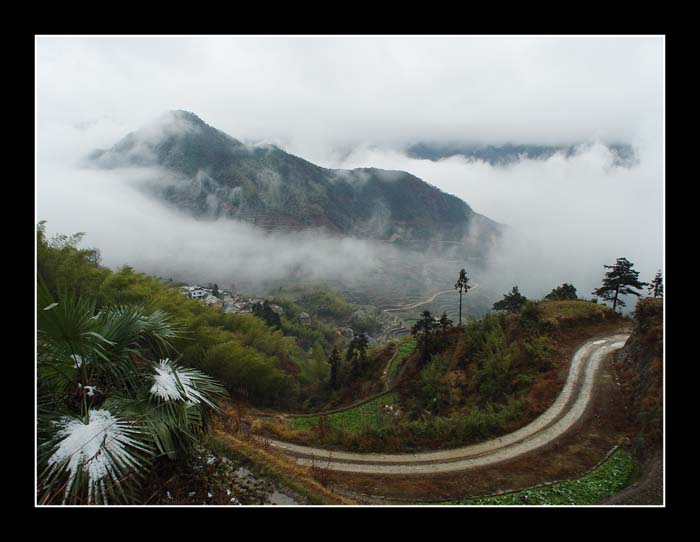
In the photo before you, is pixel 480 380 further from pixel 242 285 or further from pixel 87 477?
pixel 242 285

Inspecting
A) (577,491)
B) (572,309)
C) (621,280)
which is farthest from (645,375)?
(621,280)

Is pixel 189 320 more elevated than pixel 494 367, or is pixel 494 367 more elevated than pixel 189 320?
pixel 189 320

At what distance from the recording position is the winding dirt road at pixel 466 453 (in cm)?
1036

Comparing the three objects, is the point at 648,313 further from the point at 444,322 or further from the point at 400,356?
the point at 400,356

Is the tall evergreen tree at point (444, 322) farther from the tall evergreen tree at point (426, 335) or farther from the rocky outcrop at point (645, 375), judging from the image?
the rocky outcrop at point (645, 375)

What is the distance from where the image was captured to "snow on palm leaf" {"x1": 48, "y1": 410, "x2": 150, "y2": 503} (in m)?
3.58

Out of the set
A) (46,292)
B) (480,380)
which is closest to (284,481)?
(46,292)

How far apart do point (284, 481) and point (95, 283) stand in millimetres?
14821

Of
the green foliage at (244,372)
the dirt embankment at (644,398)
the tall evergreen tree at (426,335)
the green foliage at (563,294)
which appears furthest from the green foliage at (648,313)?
the green foliage at (244,372)

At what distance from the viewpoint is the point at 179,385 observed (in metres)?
4.82

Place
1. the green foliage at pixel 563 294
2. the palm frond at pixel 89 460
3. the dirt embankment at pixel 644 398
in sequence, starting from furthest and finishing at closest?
the green foliage at pixel 563 294, the dirt embankment at pixel 644 398, the palm frond at pixel 89 460

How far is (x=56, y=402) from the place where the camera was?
4.23 m

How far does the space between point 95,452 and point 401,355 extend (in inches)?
1211

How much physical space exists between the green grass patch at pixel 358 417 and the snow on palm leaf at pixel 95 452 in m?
16.1
